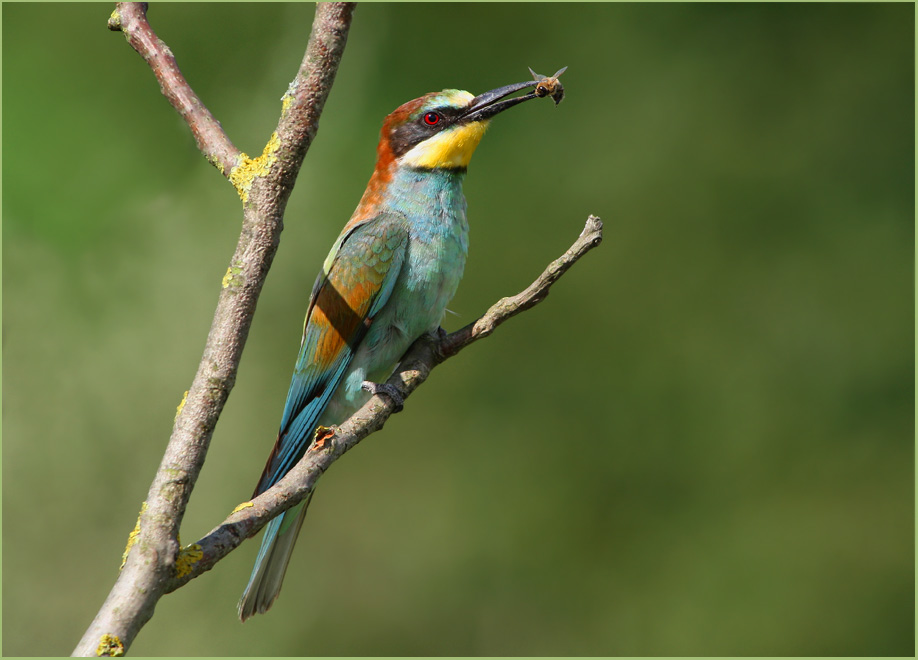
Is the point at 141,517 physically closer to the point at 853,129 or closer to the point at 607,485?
the point at 607,485

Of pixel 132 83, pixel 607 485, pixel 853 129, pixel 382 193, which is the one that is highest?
pixel 132 83

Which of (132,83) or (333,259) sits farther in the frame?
(132,83)

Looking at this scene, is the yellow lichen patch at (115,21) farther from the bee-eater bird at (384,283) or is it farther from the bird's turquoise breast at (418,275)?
the bird's turquoise breast at (418,275)

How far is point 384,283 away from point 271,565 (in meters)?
0.92

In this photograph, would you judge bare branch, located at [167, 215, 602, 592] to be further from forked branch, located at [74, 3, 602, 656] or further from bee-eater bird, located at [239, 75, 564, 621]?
bee-eater bird, located at [239, 75, 564, 621]

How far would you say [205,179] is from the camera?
4.30m

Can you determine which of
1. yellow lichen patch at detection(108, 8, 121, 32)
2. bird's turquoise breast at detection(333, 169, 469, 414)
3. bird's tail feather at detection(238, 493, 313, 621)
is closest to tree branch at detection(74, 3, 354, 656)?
yellow lichen patch at detection(108, 8, 121, 32)

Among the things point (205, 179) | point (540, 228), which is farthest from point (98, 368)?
point (540, 228)

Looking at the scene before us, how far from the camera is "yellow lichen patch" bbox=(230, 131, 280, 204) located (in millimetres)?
1555

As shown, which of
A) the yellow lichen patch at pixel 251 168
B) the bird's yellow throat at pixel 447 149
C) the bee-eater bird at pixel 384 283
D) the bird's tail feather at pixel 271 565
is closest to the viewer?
the yellow lichen patch at pixel 251 168

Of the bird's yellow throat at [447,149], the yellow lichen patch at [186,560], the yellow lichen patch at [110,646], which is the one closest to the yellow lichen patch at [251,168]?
the yellow lichen patch at [186,560]

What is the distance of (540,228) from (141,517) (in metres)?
3.07

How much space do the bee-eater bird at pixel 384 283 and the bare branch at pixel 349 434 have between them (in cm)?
26

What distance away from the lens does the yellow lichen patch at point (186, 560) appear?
Answer: 4.68ft
